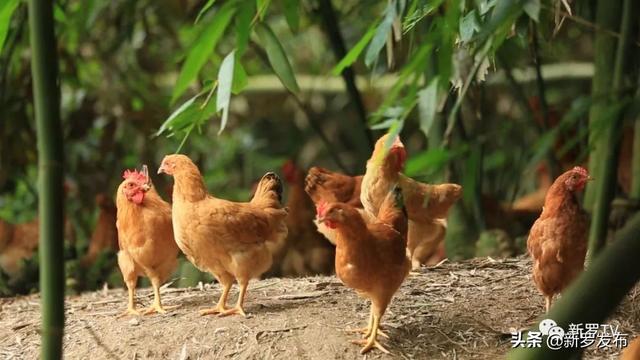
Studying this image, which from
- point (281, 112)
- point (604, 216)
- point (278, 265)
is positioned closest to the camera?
point (604, 216)

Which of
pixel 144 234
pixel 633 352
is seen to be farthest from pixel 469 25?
pixel 144 234

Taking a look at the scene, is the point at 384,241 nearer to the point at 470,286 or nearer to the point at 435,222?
the point at 470,286

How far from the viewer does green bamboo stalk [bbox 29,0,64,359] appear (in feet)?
3.77

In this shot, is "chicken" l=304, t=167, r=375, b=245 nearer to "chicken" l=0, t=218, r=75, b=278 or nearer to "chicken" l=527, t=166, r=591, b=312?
"chicken" l=527, t=166, r=591, b=312

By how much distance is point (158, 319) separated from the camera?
2.76m

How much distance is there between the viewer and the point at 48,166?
117 centimetres

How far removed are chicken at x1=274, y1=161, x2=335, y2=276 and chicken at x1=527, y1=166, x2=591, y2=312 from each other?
2.05 m

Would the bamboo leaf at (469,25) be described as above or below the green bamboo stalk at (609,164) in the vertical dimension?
above

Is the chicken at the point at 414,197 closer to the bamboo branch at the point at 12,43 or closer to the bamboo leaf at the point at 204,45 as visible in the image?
the bamboo branch at the point at 12,43

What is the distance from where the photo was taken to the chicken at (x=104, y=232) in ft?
14.8

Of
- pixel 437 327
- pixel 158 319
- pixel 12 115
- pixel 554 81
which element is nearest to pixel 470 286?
pixel 437 327

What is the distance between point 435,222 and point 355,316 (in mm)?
740

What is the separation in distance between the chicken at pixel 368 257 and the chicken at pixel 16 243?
8.03 feet


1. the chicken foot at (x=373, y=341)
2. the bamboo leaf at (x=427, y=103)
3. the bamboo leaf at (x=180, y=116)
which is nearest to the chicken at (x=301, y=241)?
the chicken foot at (x=373, y=341)
